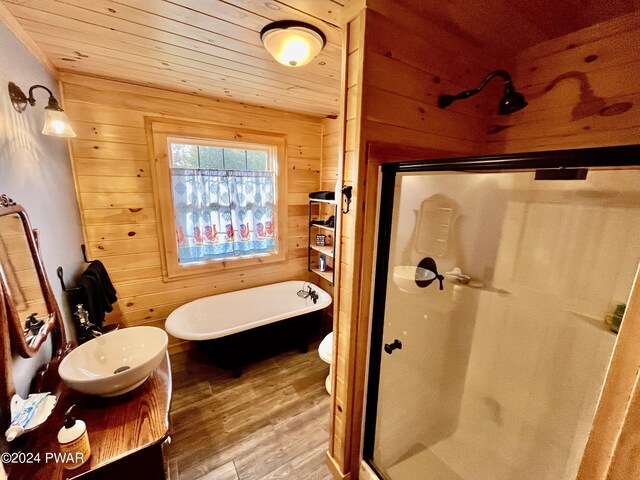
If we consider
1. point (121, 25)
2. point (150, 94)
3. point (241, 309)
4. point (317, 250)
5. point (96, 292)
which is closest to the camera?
point (121, 25)

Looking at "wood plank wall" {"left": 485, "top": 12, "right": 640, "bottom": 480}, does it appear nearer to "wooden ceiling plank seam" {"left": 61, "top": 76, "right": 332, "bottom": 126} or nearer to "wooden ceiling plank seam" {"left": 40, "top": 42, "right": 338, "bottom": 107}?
"wooden ceiling plank seam" {"left": 40, "top": 42, "right": 338, "bottom": 107}

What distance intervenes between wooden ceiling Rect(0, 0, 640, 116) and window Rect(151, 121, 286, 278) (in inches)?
25.0

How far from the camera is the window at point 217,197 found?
7.42 ft

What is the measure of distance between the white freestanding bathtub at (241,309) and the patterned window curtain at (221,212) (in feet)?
1.48

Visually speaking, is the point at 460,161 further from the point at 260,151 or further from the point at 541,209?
the point at 260,151

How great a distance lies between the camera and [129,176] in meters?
2.09

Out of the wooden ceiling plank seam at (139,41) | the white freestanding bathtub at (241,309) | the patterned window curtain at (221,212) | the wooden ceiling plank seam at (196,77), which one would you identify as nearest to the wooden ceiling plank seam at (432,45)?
the wooden ceiling plank seam at (139,41)

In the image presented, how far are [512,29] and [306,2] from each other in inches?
38.5

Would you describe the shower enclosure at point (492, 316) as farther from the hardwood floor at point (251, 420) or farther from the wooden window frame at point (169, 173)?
the wooden window frame at point (169, 173)

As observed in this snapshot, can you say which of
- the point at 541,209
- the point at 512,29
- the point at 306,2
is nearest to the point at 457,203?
the point at 541,209

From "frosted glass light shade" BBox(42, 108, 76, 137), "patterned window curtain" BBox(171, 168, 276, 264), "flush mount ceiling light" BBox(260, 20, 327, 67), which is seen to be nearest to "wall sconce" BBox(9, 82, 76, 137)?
"frosted glass light shade" BBox(42, 108, 76, 137)

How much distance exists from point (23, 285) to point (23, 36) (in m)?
1.25

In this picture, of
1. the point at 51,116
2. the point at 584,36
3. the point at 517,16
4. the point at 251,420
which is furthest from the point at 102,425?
the point at 584,36

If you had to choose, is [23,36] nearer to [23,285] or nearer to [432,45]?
[23,285]
